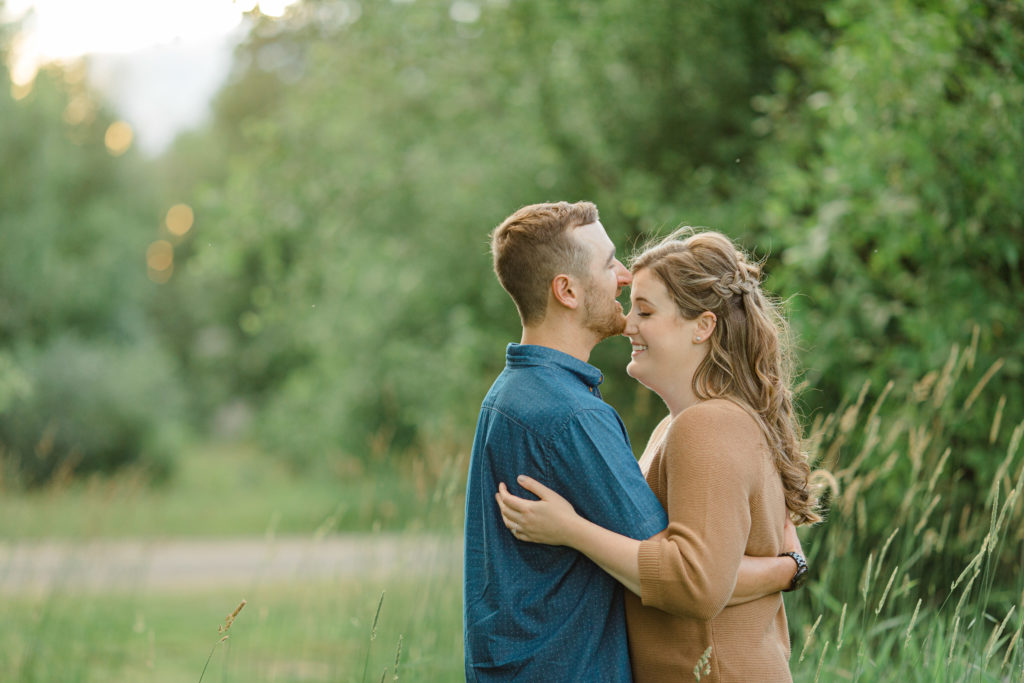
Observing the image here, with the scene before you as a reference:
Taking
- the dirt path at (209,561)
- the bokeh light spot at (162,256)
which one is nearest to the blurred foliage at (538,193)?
the dirt path at (209,561)

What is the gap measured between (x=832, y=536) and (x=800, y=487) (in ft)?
5.29

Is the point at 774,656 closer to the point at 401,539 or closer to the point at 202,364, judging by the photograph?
the point at 401,539

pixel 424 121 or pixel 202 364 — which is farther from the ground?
pixel 424 121

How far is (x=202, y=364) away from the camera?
28.3m

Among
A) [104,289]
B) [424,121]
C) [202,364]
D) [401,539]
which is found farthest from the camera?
[202,364]

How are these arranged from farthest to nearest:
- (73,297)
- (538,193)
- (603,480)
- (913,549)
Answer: (73,297) < (538,193) < (913,549) < (603,480)

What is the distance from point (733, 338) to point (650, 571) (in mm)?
639

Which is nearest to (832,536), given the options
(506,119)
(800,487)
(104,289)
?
(800,487)

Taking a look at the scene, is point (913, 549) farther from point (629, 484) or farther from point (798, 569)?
point (629, 484)

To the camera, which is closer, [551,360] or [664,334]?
[551,360]

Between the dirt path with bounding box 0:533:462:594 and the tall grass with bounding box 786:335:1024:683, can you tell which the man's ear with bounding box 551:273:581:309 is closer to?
the tall grass with bounding box 786:335:1024:683

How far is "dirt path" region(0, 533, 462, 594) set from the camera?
4.70m

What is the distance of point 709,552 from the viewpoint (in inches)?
78.9

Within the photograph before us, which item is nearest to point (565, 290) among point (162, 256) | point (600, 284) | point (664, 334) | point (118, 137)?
point (600, 284)
